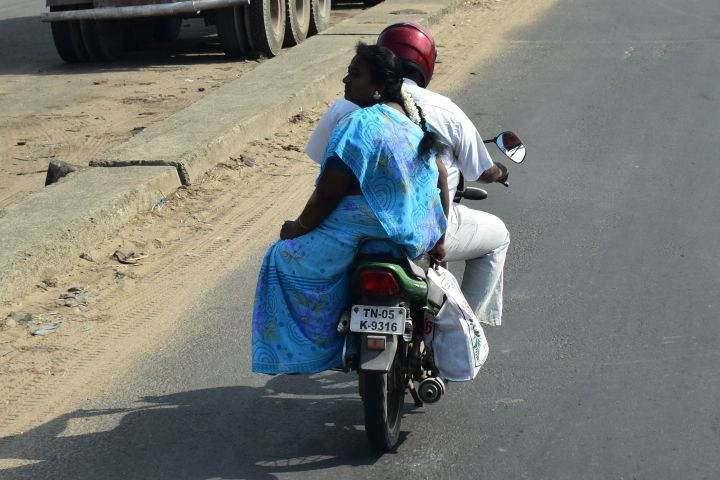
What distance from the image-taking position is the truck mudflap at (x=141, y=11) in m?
12.8

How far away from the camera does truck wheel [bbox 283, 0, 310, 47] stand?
14.2 m

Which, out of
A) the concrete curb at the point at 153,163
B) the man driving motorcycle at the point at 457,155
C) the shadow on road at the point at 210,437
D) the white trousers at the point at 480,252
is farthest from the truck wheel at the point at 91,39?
the white trousers at the point at 480,252

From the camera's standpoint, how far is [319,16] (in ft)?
50.1

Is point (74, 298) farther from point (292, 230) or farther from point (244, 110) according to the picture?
point (244, 110)

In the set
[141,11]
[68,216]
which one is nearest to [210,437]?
[68,216]

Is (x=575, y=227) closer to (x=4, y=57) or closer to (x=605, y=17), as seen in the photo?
(x=605, y=17)

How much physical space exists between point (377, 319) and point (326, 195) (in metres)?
0.50

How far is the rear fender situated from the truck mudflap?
9.58 metres

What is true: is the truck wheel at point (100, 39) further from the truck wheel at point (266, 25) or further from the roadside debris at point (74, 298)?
the roadside debris at point (74, 298)

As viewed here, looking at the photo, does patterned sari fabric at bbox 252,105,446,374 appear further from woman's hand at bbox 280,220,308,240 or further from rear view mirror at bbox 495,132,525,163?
rear view mirror at bbox 495,132,525,163

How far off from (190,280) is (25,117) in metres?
5.29

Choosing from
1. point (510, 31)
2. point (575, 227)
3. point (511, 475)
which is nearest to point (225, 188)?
point (575, 227)

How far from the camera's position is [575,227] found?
714 centimetres

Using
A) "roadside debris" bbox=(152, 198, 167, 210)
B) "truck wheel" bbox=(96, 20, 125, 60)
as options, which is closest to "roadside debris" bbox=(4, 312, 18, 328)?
"roadside debris" bbox=(152, 198, 167, 210)
